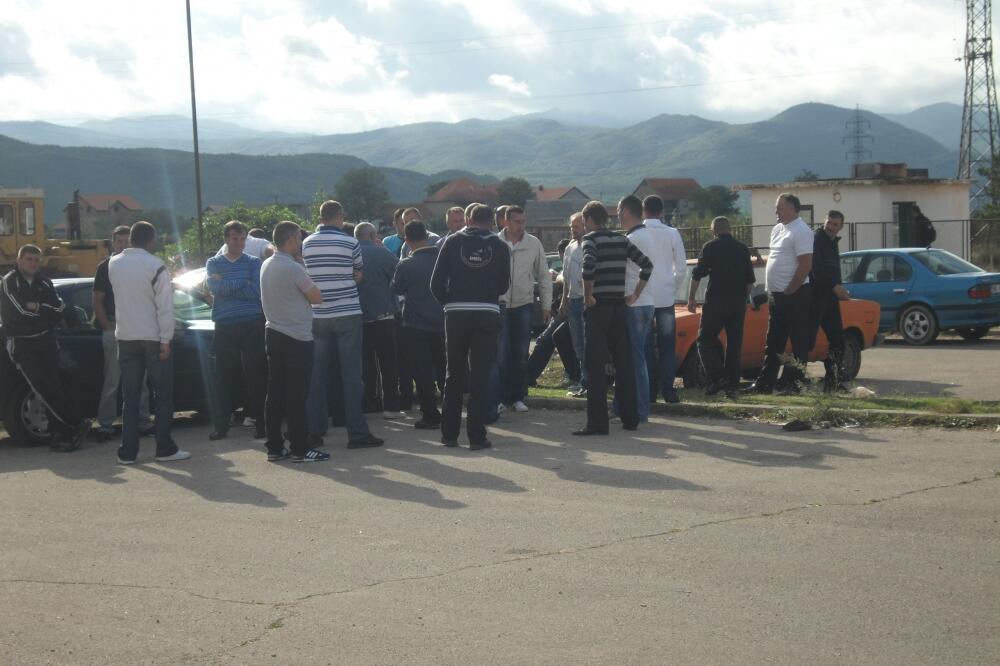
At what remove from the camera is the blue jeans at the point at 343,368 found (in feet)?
34.2

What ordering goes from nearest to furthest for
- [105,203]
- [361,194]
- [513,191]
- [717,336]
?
1. [717,336]
2. [513,191]
3. [361,194]
4. [105,203]

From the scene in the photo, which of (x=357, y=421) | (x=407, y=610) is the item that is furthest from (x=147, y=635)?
(x=357, y=421)

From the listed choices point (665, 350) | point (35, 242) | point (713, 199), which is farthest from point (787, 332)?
point (713, 199)

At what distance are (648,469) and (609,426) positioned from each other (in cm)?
192

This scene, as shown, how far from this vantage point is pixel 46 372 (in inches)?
439

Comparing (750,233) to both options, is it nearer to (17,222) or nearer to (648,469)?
(17,222)

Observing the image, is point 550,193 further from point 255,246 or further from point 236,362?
point 236,362

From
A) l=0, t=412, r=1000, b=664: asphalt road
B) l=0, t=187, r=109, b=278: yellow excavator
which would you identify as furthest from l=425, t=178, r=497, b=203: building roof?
l=0, t=412, r=1000, b=664: asphalt road

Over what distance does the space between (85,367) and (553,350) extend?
478 centimetres

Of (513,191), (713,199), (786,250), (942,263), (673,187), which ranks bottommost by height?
(942,263)

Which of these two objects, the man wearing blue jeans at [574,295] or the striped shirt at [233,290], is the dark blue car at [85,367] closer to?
the striped shirt at [233,290]

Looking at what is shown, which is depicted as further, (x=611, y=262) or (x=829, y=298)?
(x=829, y=298)

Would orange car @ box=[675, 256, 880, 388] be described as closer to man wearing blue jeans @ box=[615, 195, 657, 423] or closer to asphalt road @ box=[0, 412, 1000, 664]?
man wearing blue jeans @ box=[615, 195, 657, 423]

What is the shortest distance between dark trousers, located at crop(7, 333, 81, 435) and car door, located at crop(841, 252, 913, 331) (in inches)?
518
